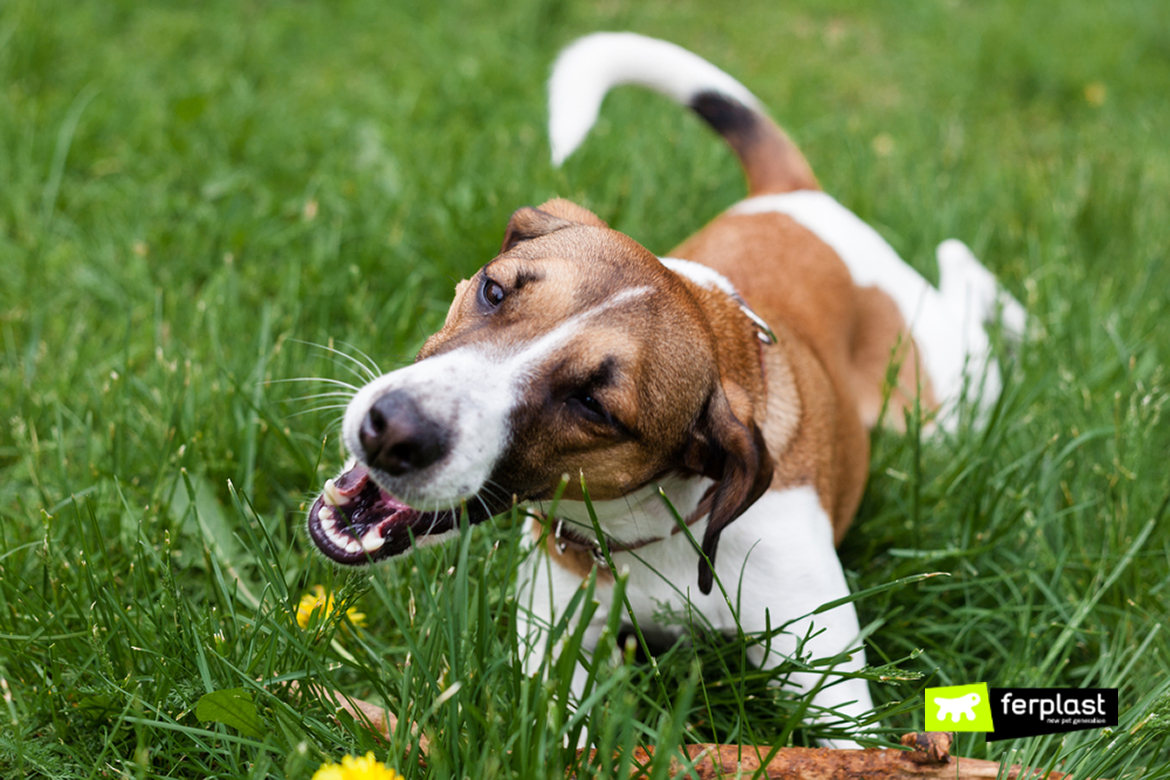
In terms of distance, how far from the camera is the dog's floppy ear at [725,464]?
2.28 metres

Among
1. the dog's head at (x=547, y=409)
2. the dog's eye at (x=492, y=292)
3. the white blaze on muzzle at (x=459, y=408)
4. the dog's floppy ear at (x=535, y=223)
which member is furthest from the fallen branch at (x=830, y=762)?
the dog's floppy ear at (x=535, y=223)

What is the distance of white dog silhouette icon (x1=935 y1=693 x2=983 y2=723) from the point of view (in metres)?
2.42

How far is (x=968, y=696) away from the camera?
2473mm

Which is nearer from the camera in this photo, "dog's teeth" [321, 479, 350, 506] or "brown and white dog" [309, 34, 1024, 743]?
"brown and white dog" [309, 34, 1024, 743]

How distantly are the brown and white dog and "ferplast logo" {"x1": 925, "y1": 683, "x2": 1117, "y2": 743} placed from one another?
0.79ft

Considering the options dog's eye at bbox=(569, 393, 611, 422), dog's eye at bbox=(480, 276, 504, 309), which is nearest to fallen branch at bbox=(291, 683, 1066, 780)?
dog's eye at bbox=(569, 393, 611, 422)

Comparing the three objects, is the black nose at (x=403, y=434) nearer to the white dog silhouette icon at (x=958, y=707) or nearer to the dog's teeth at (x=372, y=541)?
the dog's teeth at (x=372, y=541)

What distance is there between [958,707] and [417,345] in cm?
234

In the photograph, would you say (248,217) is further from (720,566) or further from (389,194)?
(720,566)

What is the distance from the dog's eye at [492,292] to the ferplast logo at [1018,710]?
4.77ft

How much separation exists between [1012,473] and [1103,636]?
0.68 m

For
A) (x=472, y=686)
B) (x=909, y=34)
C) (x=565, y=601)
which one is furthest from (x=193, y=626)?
(x=909, y=34)

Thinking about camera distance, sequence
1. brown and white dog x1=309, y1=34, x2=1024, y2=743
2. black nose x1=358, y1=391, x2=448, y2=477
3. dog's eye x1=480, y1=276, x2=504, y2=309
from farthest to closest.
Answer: dog's eye x1=480, y1=276, x2=504, y2=309 → brown and white dog x1=309, y1=34, x2=1024, y2=743 → black nose x1=358, y1=391, x2=448, y2=477

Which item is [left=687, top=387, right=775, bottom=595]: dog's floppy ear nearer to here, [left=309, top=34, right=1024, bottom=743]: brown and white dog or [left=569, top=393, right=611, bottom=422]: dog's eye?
[left=309, top=34, right=1024, bottom=743]: brown and white dog
